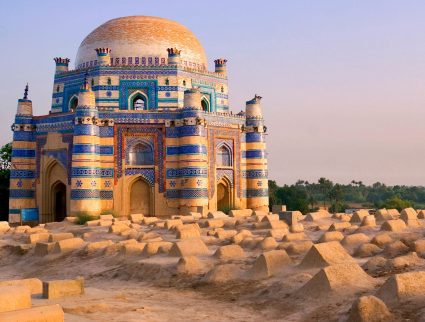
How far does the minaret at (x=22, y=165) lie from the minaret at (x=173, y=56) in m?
8.56

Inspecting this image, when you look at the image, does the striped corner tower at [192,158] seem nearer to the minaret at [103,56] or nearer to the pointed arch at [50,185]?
the minaret at [103,56]

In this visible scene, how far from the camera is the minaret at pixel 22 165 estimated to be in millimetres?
31562

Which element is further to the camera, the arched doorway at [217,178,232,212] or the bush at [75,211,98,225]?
the arched doorway at [217,178,232,212]

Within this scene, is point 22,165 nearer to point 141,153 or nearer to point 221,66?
point 141,153

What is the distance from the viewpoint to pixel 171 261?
1484 cm

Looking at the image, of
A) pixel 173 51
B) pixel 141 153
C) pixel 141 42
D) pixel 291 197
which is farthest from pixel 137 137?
pixel 291 197

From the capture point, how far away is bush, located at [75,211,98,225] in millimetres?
27381

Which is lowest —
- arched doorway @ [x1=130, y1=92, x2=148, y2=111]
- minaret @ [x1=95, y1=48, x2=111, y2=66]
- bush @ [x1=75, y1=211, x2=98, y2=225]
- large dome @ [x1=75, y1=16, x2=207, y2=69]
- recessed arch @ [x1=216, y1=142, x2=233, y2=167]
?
bush @ [x1=75, y1=211, x2=98, y2=225]

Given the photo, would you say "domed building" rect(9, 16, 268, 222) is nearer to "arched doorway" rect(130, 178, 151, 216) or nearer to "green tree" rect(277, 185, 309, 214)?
"arched doorway" rect(130, 178, 151, 216)

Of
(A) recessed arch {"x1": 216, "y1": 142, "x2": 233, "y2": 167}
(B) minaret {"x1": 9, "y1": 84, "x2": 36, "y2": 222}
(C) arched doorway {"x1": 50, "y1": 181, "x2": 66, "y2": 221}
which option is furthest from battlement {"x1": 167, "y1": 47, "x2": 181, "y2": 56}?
(C) arched doorway {"x1": 50, "y1": 181, "x2": 66, "y2": 221}

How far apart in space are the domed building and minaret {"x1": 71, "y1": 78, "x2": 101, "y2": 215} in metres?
0.05

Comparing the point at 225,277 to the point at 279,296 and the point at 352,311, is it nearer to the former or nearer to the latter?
the point at 279,296

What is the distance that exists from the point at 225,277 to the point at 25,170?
870 inches

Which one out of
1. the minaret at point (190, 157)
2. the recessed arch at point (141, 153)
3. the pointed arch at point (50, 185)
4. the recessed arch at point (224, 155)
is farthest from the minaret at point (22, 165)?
the recessed arch at point (224, 155)
